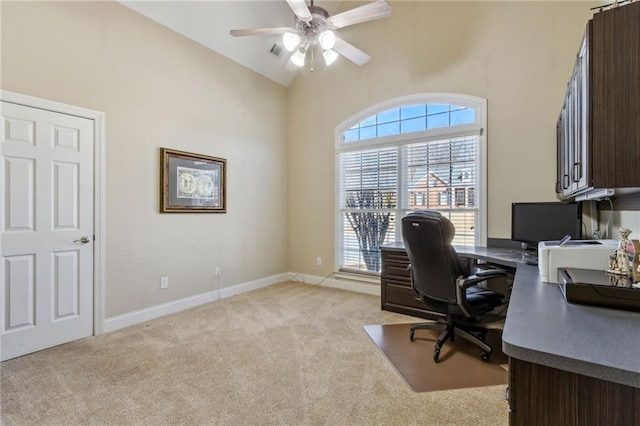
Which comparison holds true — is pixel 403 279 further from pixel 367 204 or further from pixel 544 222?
pixel 544 222

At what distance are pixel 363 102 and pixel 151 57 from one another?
2.69m

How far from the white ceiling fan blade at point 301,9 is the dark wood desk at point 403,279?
2.54 m

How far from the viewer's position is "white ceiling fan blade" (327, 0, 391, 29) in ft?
8.35

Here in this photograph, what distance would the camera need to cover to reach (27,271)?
2.66 m

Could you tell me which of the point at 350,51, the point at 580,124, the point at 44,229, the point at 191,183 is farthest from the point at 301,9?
the point at 44,229

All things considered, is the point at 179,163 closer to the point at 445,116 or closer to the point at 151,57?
the point at 151,57

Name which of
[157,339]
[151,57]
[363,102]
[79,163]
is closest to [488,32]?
[363,102]

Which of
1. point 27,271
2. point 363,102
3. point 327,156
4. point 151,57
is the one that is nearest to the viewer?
point 27,271

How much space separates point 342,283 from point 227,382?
2684 millimetres

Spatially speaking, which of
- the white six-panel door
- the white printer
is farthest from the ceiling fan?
the white printer

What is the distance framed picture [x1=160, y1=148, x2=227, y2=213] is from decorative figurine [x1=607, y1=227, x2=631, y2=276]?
3823 mm

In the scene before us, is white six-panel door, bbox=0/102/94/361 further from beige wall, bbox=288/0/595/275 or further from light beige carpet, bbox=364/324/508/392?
beige wall, bbox=288/0/595/275

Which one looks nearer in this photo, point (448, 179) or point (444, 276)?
point (444, 276)

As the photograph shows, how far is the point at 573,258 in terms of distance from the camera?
1.70 m
